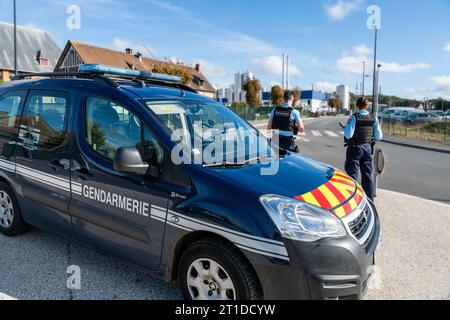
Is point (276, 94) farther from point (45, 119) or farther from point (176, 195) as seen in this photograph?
point (176, 195)

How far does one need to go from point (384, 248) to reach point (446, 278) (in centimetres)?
77

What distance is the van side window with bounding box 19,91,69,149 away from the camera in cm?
356

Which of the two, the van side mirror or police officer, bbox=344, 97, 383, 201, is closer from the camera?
the van side mirror

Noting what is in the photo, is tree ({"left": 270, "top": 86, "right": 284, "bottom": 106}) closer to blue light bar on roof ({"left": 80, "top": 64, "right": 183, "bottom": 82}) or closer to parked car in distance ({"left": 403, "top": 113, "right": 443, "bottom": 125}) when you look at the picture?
parked car in distance ({"left": 403, "top": 113, "right": 443, "bottom": 125})

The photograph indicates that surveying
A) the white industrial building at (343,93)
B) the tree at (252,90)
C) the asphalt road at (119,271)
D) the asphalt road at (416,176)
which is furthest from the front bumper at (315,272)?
the white industrial building at (343,93)

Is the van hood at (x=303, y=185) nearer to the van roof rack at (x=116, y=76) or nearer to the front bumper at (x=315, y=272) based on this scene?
the front bumper at (x=315, y=272)

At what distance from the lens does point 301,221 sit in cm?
244

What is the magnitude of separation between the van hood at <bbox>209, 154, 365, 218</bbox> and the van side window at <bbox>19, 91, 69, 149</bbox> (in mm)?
1736

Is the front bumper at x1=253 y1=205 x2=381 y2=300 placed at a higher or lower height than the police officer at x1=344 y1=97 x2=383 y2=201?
lower

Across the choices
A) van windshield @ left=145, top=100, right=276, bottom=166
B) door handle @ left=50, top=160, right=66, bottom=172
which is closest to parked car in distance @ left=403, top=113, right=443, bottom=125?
van windshield @ left=145, top=100, right=276, bottom=166

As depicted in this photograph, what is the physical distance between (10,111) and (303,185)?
11.1 ft

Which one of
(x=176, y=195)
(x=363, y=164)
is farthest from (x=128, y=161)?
(x=363, y=164)
